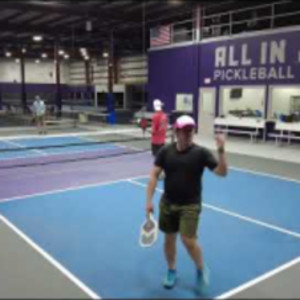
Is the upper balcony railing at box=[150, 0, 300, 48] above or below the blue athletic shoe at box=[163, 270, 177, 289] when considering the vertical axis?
above

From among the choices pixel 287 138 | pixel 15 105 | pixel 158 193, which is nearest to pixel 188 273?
pixel 158 193

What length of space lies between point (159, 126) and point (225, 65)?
10037mm

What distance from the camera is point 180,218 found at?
3750 mm

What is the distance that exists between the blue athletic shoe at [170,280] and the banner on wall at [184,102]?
53.2 ft

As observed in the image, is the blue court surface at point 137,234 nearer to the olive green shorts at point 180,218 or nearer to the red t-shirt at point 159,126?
the olive green shorts at point 180,218

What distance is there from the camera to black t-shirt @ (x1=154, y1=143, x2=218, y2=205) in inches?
144

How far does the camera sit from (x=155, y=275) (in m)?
4.23

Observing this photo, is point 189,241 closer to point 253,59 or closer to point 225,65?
point 253,59

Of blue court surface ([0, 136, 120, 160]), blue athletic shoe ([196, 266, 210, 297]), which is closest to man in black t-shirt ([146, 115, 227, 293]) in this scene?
blue athletic shoe ([196, 266, 210, 297])

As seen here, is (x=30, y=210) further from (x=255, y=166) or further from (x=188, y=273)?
(x=255, y=166)

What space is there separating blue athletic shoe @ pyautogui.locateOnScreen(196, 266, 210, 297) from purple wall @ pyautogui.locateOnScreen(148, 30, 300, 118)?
1303 cm

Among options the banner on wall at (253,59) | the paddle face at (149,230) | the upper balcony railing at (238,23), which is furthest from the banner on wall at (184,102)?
the paddle face at (149,230)

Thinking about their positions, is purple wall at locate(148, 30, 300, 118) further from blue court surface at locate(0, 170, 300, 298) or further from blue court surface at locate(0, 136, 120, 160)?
blue court surface at locate(0, 170, 300, 298)

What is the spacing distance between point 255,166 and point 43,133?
35.3 feet
